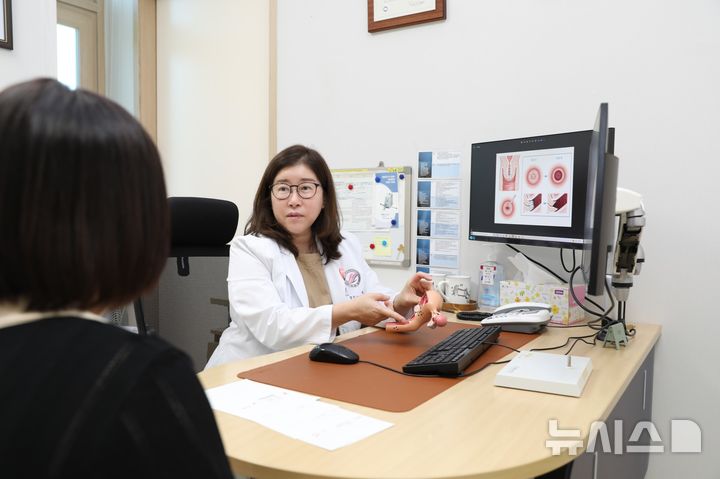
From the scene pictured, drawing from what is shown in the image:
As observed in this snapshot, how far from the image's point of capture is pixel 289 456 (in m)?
0.77

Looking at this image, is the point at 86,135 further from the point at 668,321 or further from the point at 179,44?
the point at 179,44

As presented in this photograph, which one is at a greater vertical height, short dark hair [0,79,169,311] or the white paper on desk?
short dark hair [0,79,169,311]

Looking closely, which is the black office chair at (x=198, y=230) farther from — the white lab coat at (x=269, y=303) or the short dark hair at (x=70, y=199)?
the short dark hair at (x=70, y=199)

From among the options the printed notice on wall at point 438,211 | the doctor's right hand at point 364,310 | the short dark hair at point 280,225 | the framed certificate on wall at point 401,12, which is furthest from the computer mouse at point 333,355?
the framed certificate on wall at point 401,12

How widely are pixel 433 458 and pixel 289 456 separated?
7.9 inches

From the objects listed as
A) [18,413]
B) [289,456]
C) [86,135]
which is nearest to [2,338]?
[18,413]

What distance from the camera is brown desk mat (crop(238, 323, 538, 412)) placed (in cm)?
102

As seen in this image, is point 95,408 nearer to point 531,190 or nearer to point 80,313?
point 80,313

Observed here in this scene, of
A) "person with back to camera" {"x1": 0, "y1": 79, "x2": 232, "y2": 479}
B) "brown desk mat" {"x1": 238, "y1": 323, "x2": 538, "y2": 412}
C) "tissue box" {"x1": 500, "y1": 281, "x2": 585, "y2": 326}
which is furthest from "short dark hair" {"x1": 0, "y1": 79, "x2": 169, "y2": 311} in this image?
"tissue box" {"x1": 500, "y1": 281, "x2": 585, "y2": 326}

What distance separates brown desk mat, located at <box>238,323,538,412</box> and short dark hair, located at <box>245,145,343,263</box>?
458mm

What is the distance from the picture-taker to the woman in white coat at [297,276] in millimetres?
1491

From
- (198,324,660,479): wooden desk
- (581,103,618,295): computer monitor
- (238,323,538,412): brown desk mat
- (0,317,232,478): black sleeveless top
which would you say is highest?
(581,103,618,295): computer monitor

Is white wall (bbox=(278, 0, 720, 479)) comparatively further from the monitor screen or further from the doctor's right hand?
the doctor's right hand

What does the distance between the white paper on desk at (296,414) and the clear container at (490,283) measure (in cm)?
113
